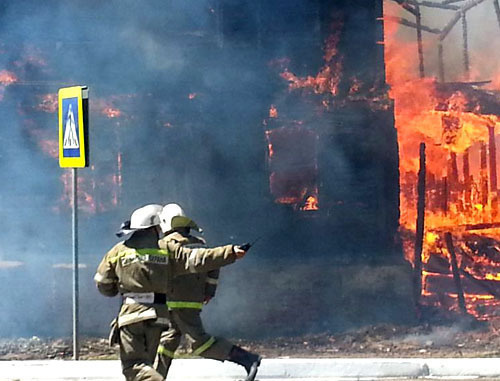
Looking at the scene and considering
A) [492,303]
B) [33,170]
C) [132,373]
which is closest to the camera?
[132,373]

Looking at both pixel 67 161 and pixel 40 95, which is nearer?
pixel 67 161

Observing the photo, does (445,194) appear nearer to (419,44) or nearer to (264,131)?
(419,44)

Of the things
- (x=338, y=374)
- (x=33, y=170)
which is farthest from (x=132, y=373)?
(x=33, y=170)

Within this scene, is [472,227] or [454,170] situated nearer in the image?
[472,227]

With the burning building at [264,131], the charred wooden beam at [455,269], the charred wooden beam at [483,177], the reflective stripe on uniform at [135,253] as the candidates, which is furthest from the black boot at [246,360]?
the charred wooden beam at [483,177]

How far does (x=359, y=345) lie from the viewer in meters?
11.1

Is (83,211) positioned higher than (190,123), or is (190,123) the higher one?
(190,123)

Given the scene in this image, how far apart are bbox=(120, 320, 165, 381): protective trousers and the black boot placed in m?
1.14

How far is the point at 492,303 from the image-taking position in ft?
40.0

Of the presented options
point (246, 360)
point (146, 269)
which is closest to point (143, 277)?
point (146, 269)

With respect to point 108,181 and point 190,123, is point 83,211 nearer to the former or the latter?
point 108,181

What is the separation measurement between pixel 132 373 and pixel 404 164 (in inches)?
229

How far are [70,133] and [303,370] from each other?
9.48 ft

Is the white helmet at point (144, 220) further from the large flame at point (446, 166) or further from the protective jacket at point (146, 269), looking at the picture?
the large flame at point (446, 166)
